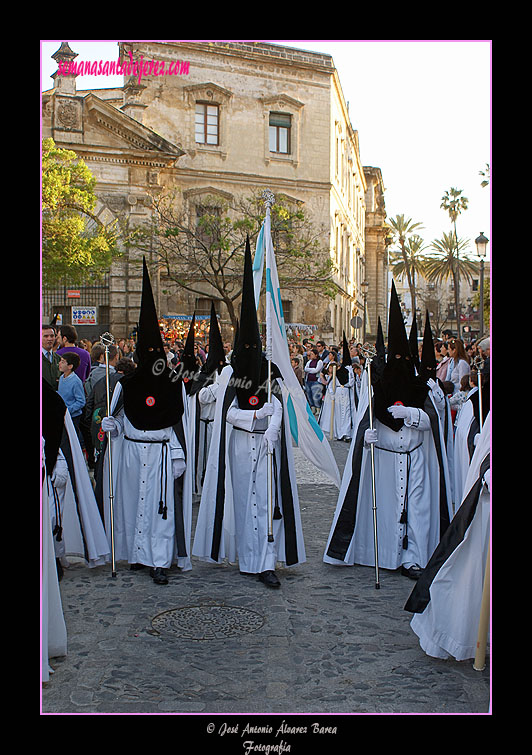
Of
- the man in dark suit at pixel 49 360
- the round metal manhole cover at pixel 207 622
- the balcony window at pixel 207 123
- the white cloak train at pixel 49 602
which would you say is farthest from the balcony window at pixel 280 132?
the white cloak train at pixel 49 602

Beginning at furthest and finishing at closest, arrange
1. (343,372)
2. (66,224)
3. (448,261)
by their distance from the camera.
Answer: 1. (448,261)
2. (66,224)
3. (343,372)

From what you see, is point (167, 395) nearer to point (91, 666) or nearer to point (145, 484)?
point (145, 484)

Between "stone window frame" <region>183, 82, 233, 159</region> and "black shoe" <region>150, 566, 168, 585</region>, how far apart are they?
30.3 meters

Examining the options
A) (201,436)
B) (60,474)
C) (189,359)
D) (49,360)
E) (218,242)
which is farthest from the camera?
(218,242)

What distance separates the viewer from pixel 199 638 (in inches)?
213

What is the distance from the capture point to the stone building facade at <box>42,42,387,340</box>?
29.9 metres

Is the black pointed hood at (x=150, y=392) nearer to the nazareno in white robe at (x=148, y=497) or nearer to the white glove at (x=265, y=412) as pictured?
the nazareno in white robe at (x=148, y=497)

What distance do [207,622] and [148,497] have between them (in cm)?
154

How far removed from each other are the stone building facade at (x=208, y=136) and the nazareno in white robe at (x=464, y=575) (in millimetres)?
26181

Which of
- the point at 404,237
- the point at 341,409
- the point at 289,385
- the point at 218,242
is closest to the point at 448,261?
the point at 404,237

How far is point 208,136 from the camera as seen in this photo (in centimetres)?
3525

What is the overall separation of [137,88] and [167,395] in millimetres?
28625

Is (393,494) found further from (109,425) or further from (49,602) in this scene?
(49,602)

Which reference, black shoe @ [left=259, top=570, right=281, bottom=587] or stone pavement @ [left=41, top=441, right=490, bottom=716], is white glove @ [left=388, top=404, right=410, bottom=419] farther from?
black shoe @ [left=259, top=570, right=281, bottom=587]
